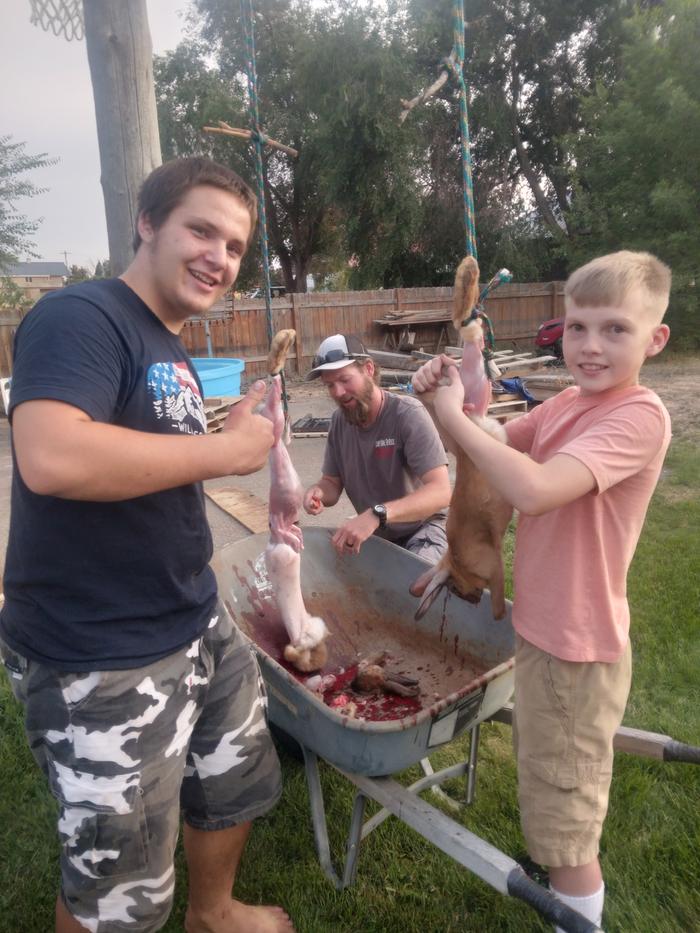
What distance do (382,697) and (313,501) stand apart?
3.79 feet

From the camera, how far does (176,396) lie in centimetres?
174

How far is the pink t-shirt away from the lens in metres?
1.71

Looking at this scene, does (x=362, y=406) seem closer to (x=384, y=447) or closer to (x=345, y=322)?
(x=384, y=447)

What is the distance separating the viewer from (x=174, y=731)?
5.76ft

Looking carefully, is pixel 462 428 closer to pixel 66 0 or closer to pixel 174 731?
pixel 174 731

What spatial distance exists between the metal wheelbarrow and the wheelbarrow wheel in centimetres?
46

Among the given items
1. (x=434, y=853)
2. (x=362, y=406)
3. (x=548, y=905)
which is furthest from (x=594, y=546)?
(x=362, y=406)

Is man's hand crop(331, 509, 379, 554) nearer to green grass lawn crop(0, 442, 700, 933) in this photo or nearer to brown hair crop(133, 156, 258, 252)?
green grass lawn crop(0, 442, 700, 933)

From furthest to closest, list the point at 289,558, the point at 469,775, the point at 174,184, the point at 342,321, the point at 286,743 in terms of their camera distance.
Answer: the point at 342,321
the point at 286,743
the point at 469,775
the point at 289,558
the point at 174,184

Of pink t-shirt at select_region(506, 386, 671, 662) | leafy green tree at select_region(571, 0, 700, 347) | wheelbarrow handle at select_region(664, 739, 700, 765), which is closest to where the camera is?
pink t-shirt at select_region(506, 386, 671, 662)

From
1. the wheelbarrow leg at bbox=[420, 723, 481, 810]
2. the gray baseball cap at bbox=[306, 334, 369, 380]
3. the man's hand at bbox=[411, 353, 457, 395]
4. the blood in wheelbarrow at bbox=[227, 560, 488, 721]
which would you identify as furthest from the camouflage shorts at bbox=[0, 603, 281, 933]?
the gray baseball cap at bbox=[306, 334, 369, 380]

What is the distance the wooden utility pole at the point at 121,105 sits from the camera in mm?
2912

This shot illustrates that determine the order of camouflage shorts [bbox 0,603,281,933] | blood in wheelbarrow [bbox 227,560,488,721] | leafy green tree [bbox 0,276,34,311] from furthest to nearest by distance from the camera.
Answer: leafy green tree [bbox 0,276,34,311] → blood in wheelbarrow [bbox 227,560,488,721] → camouflage shorts [bbox 0,603,281,933]

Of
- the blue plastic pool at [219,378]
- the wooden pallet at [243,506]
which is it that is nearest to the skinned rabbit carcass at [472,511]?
the wooden pallet at [243,506]
